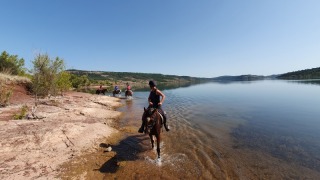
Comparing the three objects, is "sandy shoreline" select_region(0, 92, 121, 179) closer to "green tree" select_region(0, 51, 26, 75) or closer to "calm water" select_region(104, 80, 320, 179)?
"calm water" select_region(104, 80, 320, 179)

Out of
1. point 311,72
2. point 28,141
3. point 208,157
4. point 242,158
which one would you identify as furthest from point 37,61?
point 311,72

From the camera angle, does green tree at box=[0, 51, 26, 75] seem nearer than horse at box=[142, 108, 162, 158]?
No

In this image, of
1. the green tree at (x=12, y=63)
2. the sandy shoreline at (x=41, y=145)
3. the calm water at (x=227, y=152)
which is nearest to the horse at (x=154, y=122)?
the calm water at (x=227, y=152)

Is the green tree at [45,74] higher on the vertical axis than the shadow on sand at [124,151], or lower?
higher

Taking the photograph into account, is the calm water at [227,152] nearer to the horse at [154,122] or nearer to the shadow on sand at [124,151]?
the shadow on sand at [124,151]

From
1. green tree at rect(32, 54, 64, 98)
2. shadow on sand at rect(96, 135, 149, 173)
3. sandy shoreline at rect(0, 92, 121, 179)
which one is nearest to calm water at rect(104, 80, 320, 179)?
shadow on sand at rect(96, 135, 149, 173)

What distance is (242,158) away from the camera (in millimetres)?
10195

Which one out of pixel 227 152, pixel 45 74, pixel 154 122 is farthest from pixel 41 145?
pixel 45 74

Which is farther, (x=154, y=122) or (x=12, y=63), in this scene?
(x=12, y=63)

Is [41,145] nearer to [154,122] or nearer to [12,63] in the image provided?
[154,122]

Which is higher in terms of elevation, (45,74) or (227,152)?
(45,74)

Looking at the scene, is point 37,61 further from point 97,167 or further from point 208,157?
point 208,157

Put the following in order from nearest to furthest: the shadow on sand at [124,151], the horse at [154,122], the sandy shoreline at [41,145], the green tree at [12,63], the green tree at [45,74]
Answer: the sandy shoreline at [41,145] → the shadow on sand at [124,151] → the horse at [154,122] → the green tree at [45,74] → the green tree at [12,63]

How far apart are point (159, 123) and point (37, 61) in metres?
20.8
